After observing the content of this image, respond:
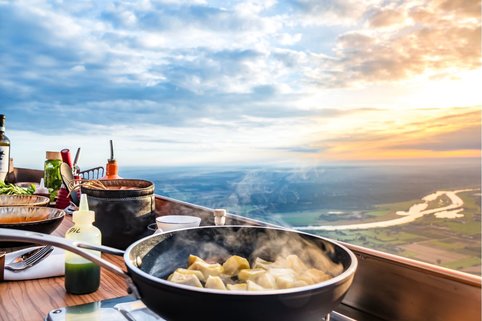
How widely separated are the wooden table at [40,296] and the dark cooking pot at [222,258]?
38cm

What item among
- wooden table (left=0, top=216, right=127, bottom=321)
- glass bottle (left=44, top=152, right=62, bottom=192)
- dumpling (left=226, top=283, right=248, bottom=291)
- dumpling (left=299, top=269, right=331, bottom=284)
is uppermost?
glass bottle (left=44, top=152, right=62, bottom=192)

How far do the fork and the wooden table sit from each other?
8cm

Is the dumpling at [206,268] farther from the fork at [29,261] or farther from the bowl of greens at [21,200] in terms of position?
the bowl of greens at [21,200]

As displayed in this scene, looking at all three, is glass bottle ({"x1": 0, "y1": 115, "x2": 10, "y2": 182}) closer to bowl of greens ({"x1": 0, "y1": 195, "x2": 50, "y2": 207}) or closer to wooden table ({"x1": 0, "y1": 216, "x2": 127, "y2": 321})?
bowl of greens ({"x1": 0, "y1": 195, "x2": 50, "y2": 207})

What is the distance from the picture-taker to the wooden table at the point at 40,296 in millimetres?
1349

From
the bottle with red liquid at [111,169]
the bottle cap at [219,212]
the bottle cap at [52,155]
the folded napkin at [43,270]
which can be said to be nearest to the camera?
the folded napkin at [43,270]

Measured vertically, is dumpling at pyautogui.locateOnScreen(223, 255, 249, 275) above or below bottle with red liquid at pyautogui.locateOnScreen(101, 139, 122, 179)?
below

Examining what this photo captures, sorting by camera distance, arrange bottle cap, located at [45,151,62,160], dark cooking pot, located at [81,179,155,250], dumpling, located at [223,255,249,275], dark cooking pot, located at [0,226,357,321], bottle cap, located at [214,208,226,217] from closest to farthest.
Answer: dark cooking pot, located at [0,226,357,321], dumpling, located at [223,255,249,275], dark cooking pot, located at [81,179,155,250], bottle cap, located at [214,208,226,217], bottle cap, located at [45,151,62,160]

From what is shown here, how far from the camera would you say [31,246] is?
1905 millimetres

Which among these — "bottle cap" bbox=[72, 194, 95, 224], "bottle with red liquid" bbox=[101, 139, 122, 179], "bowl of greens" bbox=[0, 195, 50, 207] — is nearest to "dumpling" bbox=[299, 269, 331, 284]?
"bottle cap" bbox=[72, 194, 95, 224]

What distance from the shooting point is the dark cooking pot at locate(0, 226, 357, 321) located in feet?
2.75


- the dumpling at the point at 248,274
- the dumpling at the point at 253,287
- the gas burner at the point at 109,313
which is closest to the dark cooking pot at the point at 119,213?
the gas burner at the point at 109,313

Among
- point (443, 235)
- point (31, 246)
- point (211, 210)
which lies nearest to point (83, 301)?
point (31, 246)

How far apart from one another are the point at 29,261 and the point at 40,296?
0.31 meters
